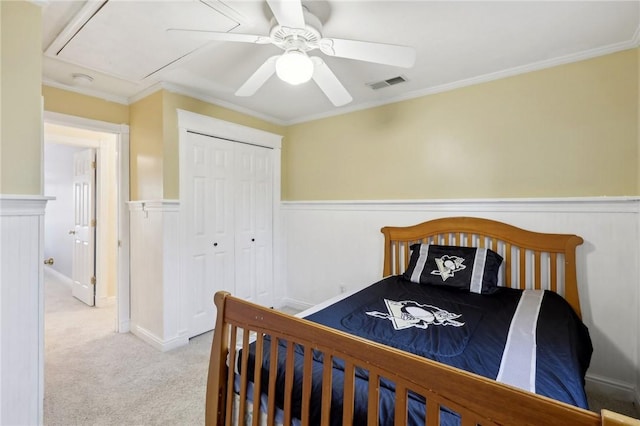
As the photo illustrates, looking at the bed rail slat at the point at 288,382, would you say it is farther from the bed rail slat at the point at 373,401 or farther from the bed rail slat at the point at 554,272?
the bed rail slat at the point at 554,272

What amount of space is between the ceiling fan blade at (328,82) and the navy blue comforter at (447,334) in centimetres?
138

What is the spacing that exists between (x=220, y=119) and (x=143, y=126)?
2.34ft

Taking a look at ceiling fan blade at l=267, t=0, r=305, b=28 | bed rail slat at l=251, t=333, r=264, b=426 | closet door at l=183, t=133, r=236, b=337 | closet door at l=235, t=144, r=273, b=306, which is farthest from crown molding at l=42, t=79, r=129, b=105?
bed rail slat at l=251, t=333, r=264, b=426

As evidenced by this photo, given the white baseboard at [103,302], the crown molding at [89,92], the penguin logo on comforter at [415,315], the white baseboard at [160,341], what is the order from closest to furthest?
1. the penguin logo on comforter at [415,315]
2. the crown molding at [89,92]
3. the white baseboard at [160,341]
4. the white baseboard at [103,302]

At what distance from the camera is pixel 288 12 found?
50.2 inches

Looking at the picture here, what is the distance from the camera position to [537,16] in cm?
171

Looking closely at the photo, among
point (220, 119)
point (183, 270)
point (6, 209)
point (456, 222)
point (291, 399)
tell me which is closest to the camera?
point (291, 399)

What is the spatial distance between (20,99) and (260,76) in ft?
3.91

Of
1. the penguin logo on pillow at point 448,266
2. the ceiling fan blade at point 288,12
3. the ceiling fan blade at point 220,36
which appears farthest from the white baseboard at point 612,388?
the ceiling fan blade at point 220,36

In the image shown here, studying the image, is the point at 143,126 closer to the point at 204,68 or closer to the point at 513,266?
the point at 204,68

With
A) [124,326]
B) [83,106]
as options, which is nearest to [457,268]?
[124,326]

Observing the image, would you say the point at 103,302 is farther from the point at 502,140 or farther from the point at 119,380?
the point at 502,140

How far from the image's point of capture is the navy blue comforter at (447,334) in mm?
1048

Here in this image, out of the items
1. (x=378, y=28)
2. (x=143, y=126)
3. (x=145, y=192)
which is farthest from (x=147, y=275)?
(x=378, y=28)
